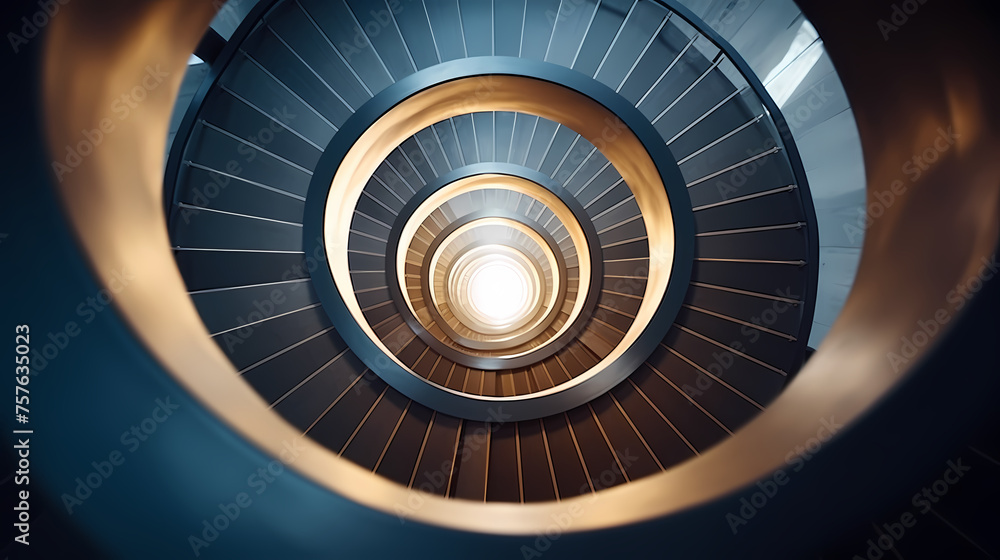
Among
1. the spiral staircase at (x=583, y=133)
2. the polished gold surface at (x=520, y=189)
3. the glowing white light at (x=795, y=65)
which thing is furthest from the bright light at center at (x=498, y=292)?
the glowing white light at (x=795, y=65)

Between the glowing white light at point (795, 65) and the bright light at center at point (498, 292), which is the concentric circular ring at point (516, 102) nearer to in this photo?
the glowing white light at point (795, 65)

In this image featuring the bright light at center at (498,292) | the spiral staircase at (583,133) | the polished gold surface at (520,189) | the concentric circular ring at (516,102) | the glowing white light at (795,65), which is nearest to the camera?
the spiral staircase at (583,133)

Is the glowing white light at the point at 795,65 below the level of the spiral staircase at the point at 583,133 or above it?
above

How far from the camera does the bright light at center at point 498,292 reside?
2162 cm

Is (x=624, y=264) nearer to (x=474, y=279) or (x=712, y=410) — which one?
(x=712, y=410)

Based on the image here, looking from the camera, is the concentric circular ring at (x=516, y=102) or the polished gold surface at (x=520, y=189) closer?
the concentric circular ring at (x=516, y=102)

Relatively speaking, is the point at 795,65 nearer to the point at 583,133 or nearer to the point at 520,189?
the point at 583,133

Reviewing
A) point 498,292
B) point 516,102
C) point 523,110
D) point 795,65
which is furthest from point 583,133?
point 498,292

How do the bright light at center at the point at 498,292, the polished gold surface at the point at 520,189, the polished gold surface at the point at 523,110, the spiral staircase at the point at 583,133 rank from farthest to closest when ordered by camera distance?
the bright light at center at the point at 498,292
the polished gold surface at the point at 520,189
the polished gold surface at the point at 523,110
the spiral staircase at the point at 583,133

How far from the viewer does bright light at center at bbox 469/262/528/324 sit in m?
21.6

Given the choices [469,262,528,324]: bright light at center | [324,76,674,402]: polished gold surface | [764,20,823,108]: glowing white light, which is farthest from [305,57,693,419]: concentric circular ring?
[469,262,528,324]: bright light at center

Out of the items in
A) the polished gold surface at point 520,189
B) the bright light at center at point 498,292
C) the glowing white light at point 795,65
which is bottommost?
the bright light at center at point 498,292

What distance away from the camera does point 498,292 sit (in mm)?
22391

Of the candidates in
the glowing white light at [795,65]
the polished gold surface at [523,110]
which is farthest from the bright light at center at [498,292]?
the glowing white light at [795,65]
